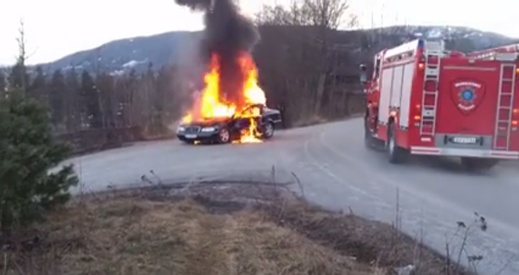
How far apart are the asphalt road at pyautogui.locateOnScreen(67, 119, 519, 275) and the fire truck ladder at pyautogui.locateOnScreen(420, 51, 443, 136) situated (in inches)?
40.6

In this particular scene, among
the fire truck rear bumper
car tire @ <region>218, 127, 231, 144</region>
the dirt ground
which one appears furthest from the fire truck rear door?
car tire @ <region>218, 127, 231, 144</region>

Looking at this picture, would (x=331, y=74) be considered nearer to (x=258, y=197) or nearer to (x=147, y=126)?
(x=147, y=126)

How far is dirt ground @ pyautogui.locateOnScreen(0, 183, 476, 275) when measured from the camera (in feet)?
20.5

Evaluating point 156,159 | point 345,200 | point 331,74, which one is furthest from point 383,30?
point 345,200

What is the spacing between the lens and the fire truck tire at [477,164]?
56.9 feet

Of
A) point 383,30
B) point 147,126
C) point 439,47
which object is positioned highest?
point 383,30

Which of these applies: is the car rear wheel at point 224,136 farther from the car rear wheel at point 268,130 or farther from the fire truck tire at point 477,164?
A: the fire truck tire at point 477,164

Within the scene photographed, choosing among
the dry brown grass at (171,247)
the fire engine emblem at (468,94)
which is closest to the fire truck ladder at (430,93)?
the fire engine emblem at (468,94)

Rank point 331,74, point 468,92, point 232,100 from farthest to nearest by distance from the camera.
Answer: point 331,74, point 232,100, point 468,92

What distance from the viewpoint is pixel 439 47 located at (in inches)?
644

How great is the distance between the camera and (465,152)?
16.2 m

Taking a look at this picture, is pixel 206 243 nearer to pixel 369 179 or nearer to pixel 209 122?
pixel 369 179

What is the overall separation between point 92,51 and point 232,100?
26.7 m

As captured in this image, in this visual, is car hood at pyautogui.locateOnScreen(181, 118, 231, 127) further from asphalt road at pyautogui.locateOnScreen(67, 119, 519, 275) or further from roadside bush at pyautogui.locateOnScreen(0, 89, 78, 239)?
roadside bush at pyautogui.locateOnScreen(0, 89, 78, 239)
